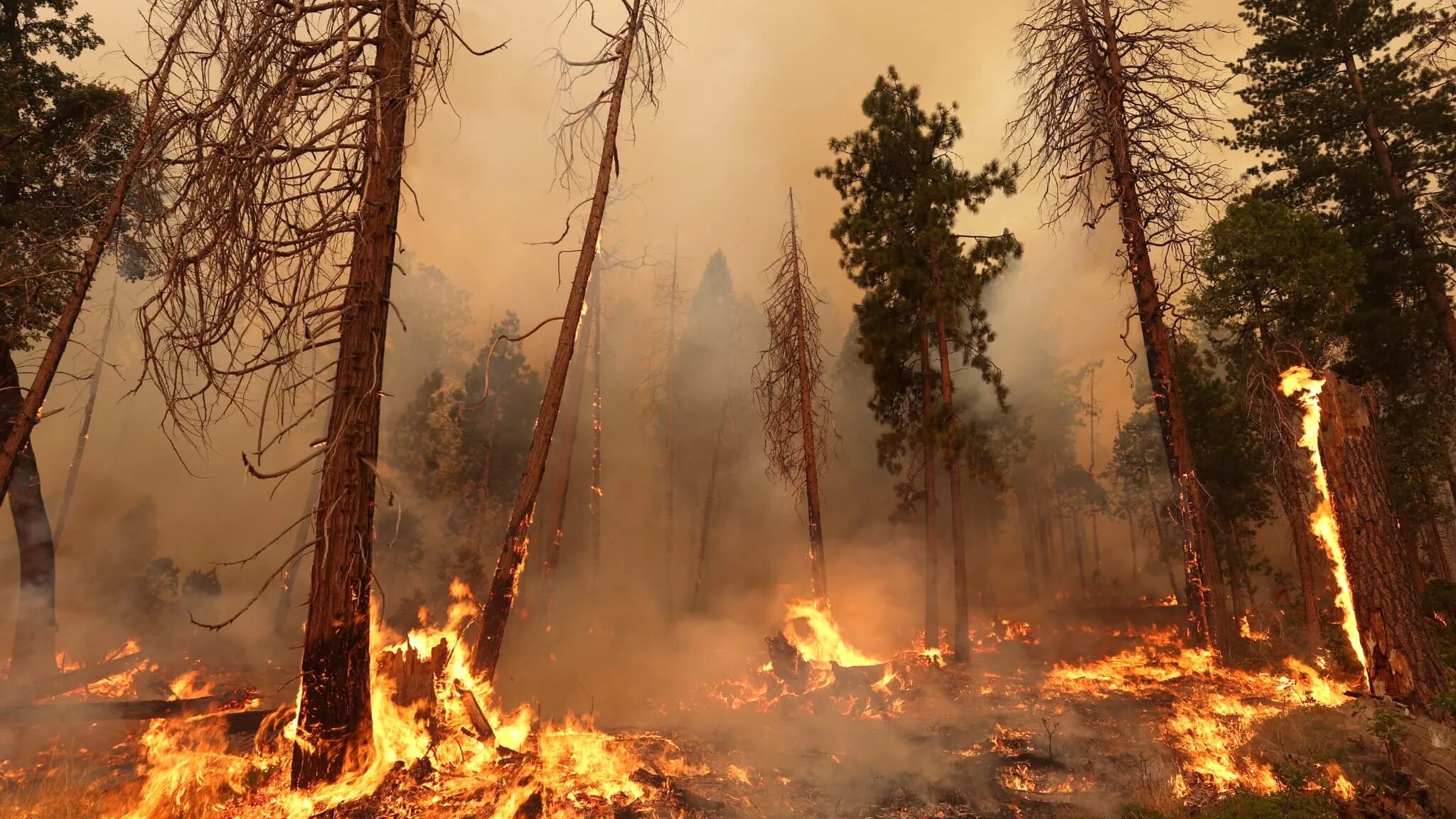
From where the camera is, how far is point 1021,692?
12031 millimetres

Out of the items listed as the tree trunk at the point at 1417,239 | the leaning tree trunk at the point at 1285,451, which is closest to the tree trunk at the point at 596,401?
the leaning tree trunk at the point at 1285,451

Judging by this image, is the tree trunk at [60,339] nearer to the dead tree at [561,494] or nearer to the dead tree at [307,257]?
the dead tree at [307,257]

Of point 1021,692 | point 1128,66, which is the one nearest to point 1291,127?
point 1128,66

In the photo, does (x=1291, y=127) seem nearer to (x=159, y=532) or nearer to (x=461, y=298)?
(x=461, y=298)

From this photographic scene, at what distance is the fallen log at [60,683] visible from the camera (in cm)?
1011

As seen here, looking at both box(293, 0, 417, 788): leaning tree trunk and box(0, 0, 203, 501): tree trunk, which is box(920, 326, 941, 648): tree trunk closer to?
box(293, 0, 417, 788): leaning tree trunk

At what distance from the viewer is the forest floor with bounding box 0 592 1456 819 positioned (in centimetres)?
526

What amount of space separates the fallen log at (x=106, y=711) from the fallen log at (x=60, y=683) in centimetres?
161

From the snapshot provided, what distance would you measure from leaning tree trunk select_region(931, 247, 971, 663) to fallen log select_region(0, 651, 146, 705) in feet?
56.6

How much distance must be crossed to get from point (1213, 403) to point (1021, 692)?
14.6m

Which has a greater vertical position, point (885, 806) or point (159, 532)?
point (159, 532)

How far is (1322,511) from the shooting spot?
22.5 feet

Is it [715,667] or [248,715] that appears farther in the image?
[715,667]

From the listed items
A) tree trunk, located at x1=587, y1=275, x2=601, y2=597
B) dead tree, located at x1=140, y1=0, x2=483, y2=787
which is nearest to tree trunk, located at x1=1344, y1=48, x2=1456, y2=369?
dead tree, located at x1=140, y1=0, x2=483, y2=787
